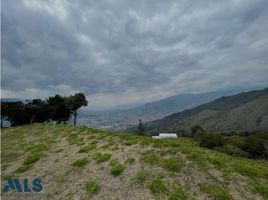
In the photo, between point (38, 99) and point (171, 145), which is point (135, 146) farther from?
point (38, 99)

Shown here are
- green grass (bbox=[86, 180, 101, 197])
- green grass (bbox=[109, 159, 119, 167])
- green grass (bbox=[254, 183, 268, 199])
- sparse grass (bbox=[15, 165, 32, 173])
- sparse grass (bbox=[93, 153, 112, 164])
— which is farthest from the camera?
sparse grass (bbox=[15, 165, 32, 173])

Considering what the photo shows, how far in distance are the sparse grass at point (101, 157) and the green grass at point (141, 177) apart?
305 centimetres

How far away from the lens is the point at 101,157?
11562mm

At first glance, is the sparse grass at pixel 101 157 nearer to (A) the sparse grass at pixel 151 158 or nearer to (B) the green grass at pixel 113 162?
(B) the green grass at pixel 113 162

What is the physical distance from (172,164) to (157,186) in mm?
1864

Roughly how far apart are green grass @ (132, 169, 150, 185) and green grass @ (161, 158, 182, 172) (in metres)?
1.05

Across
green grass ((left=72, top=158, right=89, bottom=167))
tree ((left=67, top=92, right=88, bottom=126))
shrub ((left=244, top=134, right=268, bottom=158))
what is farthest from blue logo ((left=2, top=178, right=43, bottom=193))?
shrub ((left=244, top=134, right=268, bottom=158))

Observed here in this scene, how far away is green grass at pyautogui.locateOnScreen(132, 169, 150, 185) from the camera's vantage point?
826cm

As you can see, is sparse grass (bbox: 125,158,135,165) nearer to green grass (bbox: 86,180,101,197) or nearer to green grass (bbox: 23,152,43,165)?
green grass (bbox: 86,180,101,197)

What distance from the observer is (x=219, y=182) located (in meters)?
7.54

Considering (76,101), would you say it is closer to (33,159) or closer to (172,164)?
(33,159)

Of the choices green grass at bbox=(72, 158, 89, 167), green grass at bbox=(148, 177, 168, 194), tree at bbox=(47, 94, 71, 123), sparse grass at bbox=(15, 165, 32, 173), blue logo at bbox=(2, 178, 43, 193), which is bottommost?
blue logo at bbox=(2, 178, 43, 193)

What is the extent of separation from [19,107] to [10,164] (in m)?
48.6

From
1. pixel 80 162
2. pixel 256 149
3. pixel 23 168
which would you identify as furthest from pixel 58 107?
pixel 256 149
